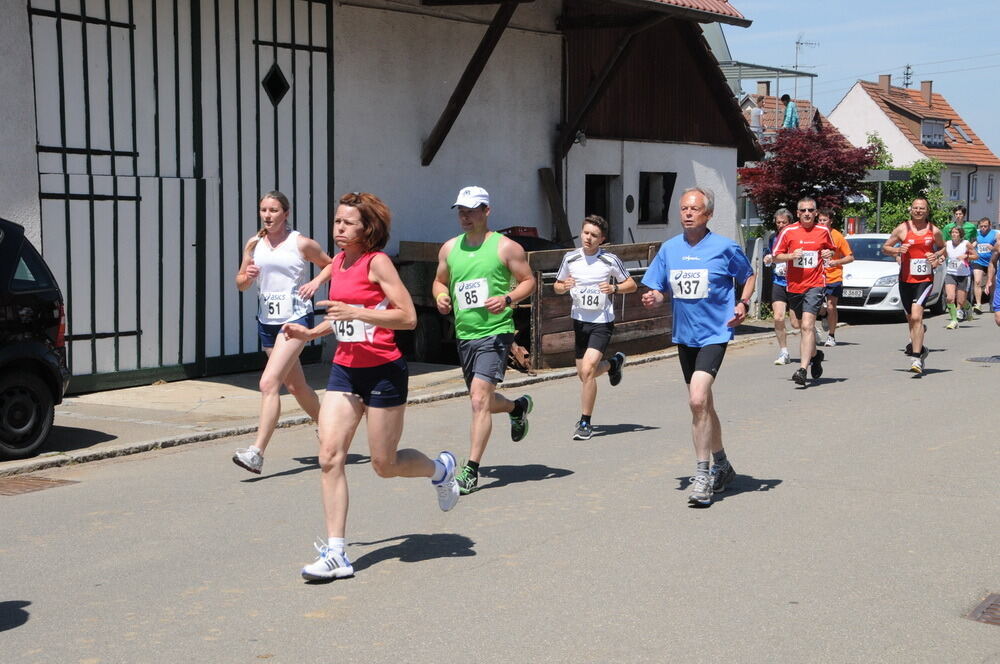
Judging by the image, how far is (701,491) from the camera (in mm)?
7383

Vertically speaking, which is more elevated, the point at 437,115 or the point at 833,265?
the point at 437,115

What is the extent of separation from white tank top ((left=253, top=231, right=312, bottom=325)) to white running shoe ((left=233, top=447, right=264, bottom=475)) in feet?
2.95

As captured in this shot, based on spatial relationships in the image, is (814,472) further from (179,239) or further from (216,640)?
(179,239)

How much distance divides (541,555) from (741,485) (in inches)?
87.3

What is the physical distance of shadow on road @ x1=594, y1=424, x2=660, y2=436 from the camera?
10.3 metres

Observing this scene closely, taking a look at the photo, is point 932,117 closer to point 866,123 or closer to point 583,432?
point 866,123

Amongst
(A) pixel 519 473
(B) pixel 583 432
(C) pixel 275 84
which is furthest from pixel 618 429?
(C) pixel 275 84

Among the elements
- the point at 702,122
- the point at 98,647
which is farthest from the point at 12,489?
the point at 702,122

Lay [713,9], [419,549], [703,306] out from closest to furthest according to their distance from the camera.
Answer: [419,549] → [703,306] → [713,9]

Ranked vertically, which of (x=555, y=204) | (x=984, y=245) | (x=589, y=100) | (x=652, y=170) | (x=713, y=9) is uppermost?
(x=713, y=9)

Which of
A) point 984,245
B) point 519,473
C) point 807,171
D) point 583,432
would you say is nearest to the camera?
point 519,473

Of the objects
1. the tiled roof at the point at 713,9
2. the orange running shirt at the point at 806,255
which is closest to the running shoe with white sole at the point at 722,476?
the orange running shirt at the point at 806,255

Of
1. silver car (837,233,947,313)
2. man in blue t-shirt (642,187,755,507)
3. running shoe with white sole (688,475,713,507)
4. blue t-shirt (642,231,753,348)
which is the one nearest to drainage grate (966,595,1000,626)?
running shoe with white sole (688,475,713,507)

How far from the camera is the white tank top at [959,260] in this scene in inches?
810
